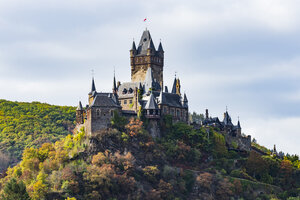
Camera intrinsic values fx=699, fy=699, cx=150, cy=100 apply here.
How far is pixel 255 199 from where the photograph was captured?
10950 cm

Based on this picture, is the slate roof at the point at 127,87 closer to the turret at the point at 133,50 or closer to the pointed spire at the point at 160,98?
the pointed spire at the point at 160,98

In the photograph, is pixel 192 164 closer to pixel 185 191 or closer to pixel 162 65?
pixel 185 191

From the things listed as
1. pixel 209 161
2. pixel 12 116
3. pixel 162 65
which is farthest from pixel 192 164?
pixel 12 116

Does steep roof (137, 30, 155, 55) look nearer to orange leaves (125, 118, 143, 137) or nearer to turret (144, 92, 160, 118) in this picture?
turret (144, 92, 160, 118)

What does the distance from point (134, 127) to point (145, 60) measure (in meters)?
20.2

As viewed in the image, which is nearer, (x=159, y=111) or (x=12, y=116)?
(x=159, y=111)

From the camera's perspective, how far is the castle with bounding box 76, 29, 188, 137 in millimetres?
106188

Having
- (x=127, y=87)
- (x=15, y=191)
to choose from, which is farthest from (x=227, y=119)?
(x=15, y=191)

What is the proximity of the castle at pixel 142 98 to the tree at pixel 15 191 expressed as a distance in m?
13.8

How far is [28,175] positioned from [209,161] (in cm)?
2924

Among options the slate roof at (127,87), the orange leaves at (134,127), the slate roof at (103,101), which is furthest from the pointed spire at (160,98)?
the slate roof at (103,101)

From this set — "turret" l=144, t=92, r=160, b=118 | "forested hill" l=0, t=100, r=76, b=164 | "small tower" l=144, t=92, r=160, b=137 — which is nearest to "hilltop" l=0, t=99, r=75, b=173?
"forested hill" l=0, t=100, r=76, b=164

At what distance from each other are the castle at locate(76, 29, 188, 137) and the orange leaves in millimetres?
2287

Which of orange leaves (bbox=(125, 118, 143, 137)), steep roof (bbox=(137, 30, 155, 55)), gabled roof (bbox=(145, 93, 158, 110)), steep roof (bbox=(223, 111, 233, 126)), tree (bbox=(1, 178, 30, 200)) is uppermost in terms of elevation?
steep roof (bbox=(137, 30, 155, 55))
